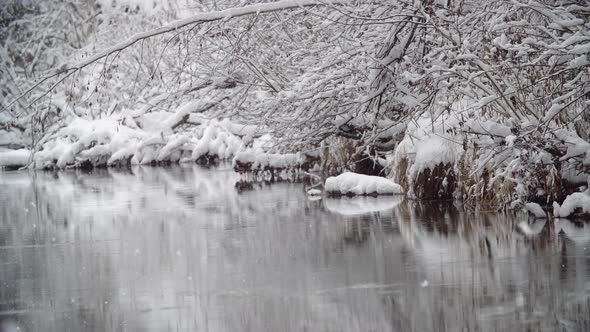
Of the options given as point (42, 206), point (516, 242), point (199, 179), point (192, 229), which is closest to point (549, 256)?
point (516, 242)

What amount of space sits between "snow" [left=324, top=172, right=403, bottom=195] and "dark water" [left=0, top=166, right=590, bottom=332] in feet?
1.60

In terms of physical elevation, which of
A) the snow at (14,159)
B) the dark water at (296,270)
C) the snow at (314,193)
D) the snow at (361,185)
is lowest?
the dark water at (296,270)

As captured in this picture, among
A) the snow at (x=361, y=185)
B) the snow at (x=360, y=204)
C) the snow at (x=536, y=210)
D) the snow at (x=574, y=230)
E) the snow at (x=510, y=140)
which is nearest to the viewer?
the snow at (x=574, y=230)

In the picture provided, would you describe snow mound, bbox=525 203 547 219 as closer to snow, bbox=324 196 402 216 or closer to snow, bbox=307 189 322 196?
snow, bbox=324 196 402 216

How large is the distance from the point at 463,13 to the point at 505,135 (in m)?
2.82

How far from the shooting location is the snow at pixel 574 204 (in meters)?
11.7

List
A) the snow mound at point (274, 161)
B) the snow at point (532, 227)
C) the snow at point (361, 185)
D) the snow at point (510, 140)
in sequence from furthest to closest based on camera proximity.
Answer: the snow mound at point (274, 161) < the snow at point (361, 185) < the snow at point (510, 140) < the snow at point (532, 227)

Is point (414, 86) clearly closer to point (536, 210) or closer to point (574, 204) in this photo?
point (536, 210)

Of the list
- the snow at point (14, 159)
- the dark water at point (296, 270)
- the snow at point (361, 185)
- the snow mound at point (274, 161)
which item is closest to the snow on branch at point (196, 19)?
the dark water at point (296, 270)

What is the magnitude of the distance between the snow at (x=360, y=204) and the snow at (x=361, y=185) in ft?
0.59

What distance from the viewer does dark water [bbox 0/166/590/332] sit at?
6.97 metres

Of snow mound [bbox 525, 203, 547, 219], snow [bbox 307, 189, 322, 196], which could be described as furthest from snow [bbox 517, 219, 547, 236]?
snow [bbox 307, 189, 322, 196]

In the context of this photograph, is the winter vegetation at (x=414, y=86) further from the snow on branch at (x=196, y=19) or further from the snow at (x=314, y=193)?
the snow at (x=314, y=193)

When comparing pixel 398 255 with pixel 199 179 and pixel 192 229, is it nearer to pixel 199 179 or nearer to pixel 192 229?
pixel 192 229
